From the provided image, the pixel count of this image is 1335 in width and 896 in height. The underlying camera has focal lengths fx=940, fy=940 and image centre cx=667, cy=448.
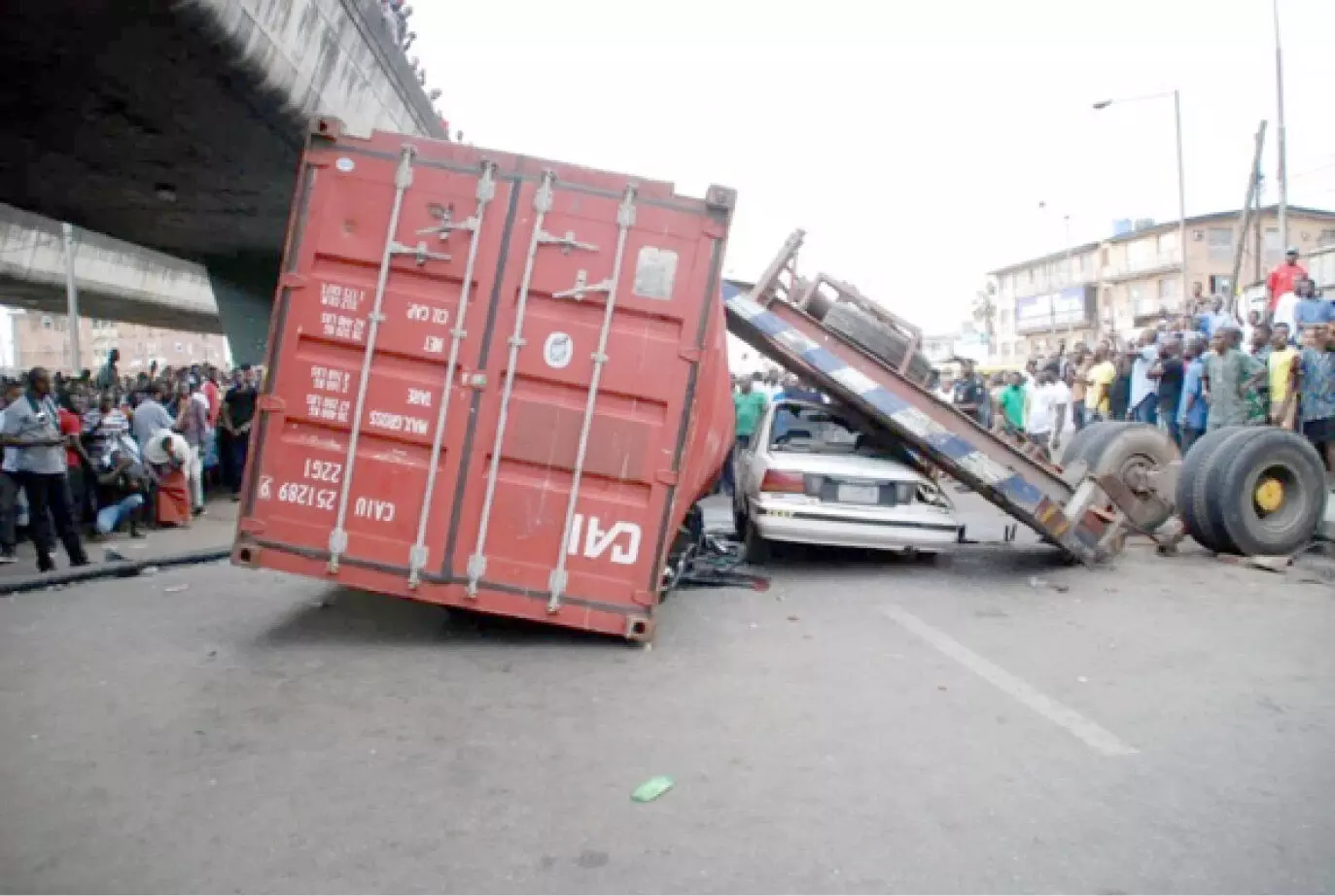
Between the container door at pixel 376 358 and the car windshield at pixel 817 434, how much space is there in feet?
13.4

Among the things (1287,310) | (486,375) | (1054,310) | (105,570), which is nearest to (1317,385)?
(1287,310)

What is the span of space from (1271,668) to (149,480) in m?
11.6

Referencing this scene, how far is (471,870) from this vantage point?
296cm

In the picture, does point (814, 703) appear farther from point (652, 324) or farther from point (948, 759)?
point (652, 324)

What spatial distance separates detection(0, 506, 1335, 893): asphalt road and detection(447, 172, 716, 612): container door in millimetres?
636

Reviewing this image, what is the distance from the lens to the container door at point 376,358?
5484 millimetres

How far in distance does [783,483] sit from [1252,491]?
437 centimetres

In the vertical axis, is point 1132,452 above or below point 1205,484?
above

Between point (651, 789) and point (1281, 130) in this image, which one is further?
point (1281, 130)

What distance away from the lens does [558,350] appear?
555 centimetres

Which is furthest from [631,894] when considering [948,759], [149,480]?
[149,480]

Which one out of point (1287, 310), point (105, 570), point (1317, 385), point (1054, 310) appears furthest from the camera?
point (1054, 310)

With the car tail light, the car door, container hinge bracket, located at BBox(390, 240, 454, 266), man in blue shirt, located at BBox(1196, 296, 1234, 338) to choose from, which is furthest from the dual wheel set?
man in blue shirt, located at BBox(1196, 296, 1234, 338)

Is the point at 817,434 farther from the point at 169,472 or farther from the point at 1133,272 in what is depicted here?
the point at 1133,272
